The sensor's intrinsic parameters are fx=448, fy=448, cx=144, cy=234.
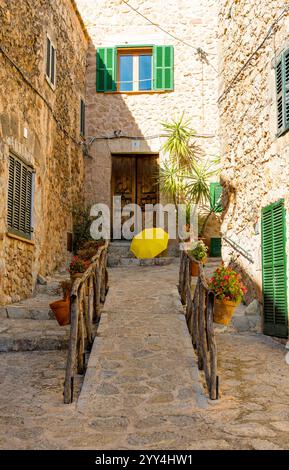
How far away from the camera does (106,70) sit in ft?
40.1

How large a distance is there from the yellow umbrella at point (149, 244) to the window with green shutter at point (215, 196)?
145 centimetres

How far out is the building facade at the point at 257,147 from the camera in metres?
5.47

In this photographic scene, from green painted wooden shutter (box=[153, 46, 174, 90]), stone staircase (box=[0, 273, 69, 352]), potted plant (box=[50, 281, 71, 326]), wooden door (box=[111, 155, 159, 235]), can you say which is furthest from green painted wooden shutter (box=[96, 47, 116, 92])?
potted plant (box=[50, 281, 71, 326])

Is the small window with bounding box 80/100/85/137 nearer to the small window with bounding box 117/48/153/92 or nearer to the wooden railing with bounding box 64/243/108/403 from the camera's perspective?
the small window with bounding box 117/48/153/92

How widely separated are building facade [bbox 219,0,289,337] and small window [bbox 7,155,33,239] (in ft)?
11.3

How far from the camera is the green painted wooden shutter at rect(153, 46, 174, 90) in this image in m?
12.0

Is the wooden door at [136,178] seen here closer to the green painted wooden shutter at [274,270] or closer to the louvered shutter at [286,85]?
the green painted wooden shutter at [274,270]

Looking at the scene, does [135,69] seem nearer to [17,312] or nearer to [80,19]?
[80,19]

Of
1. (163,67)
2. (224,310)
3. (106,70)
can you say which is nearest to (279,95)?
(224,310)

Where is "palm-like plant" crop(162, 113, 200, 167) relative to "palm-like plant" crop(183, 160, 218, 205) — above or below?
above

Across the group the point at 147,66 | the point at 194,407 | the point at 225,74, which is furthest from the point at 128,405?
the point at 147,66

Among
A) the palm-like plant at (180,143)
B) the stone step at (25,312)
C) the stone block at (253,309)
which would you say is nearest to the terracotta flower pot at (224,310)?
the stone block at (253,309)

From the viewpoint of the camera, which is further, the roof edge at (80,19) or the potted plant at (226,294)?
the roof edge at (80,19)

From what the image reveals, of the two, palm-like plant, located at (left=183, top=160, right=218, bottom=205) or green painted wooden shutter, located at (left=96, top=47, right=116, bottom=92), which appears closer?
palm-like plant, located at (left=183, top=160, right=218, bottom=205)
